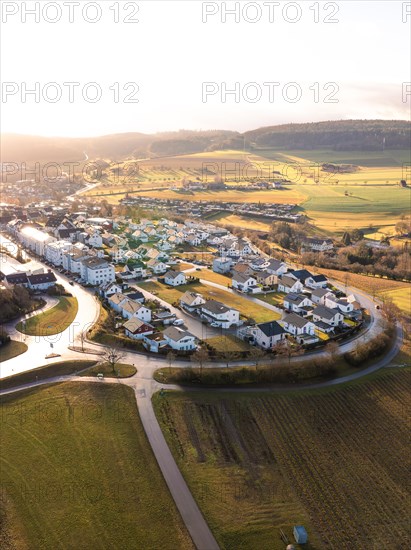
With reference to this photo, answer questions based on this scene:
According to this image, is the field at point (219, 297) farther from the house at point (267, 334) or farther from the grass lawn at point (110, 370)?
the grass lawn at point (110, 370)

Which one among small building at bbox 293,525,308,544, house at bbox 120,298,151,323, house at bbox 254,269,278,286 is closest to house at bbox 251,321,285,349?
house at bbox 120,298,151,323

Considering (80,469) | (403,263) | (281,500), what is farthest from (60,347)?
(403,263)

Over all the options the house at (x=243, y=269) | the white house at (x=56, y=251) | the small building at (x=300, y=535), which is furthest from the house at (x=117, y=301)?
the small building at (x=300, y=535)

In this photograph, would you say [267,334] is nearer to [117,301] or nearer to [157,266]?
[117,301]

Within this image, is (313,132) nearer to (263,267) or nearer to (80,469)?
(263,267)

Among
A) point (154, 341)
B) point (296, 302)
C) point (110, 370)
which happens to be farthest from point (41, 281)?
point (296, 302)

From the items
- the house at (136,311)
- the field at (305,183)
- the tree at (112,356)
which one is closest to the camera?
the tree at (112,356)
